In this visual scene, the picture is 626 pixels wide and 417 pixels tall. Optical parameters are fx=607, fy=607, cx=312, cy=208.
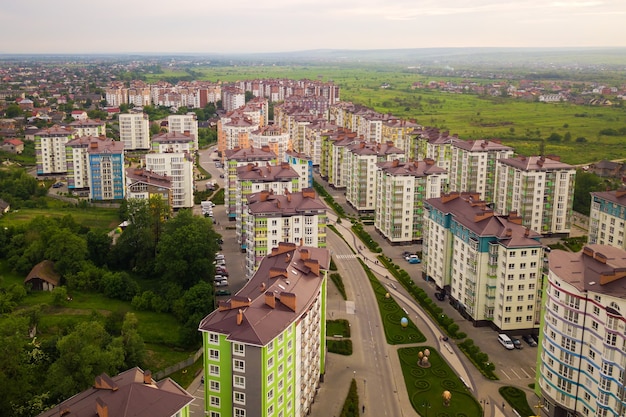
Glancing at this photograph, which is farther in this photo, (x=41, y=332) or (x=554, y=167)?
(x=554, y=167)

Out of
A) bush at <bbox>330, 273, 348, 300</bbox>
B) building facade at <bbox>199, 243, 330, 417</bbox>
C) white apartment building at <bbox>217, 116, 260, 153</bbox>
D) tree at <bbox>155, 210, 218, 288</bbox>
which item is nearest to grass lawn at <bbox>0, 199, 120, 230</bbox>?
tree at <bbox>155, 210, 218, 288</bbox>

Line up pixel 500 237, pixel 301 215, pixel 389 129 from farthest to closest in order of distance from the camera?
pixel 389 129 < pixel 301 215 < pixel 500 237

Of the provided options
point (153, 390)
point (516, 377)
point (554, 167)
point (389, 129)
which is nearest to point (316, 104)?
point (389, 129)

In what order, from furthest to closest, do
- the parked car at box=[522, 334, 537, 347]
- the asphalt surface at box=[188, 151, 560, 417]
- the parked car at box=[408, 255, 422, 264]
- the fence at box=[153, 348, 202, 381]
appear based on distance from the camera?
the parked car at box=[408, 255, 422, 264] < the parked car at box=[522, 334, 537, 347] < the fence at box=[153, 348, 202, 381] < the asphalt surface at box=[188, 151, 560, 417]

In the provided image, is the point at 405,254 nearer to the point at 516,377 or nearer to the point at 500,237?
the point at 500,237

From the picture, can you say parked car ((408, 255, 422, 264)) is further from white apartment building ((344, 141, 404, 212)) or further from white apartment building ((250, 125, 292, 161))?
white apartment building ((250, 125, 292, 161))

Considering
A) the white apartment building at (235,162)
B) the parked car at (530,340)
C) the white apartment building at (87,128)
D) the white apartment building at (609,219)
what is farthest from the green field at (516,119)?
the white apartment building at (87,128)
